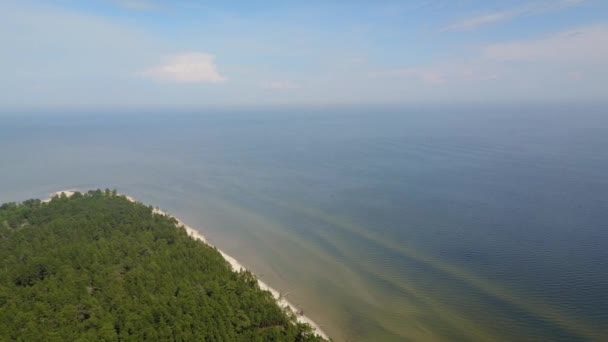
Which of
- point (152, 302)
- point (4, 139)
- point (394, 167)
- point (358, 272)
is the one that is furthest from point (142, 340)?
point (4, 139)

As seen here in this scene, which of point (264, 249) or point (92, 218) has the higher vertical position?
point (92, 218)

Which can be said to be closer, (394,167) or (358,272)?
(358,272)

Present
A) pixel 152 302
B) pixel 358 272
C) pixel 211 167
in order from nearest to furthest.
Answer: pixel 152 302
pixel 358 272
pixel 211 167

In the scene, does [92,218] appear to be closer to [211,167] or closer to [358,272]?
[358,272]

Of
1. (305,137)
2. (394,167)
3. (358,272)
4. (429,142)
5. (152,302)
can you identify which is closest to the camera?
(152,302)

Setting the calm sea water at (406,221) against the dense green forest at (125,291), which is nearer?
the dense green forest at (125,291)
